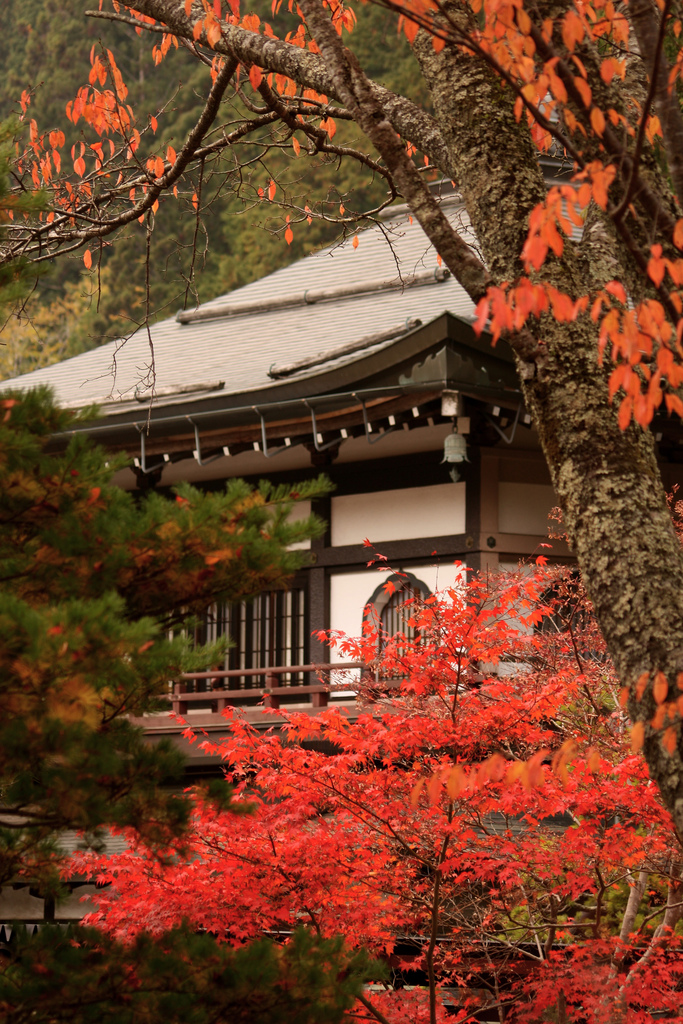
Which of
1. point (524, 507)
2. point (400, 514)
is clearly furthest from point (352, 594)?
point (524, 507)

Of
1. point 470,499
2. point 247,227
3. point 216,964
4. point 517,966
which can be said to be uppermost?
point 247,227

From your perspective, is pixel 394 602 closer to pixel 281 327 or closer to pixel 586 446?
pixel 281 327

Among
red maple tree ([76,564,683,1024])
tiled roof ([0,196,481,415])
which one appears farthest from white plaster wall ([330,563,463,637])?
red maple tree ([76,564,683,1024])

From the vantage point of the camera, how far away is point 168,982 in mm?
3449

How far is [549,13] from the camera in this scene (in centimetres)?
354

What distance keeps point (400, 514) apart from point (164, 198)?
58.2 feet

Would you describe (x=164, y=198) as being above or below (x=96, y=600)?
above

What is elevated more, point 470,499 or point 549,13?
point 549,13

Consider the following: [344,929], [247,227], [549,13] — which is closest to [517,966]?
[344,929]

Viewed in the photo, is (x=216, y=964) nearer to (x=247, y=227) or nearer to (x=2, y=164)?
(x=2, y=164)

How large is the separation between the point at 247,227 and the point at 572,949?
23802 millimetres

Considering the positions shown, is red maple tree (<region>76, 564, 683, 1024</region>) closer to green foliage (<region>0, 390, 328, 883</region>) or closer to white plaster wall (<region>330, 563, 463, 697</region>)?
green foliage (<region>0, 390, 328, 883</region>)

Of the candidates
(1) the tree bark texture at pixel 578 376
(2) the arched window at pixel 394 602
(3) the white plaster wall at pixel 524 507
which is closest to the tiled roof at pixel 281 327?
(3) the white plaster wall at pixel 524 507

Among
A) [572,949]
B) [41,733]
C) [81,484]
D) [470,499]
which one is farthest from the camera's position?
[470,499]
